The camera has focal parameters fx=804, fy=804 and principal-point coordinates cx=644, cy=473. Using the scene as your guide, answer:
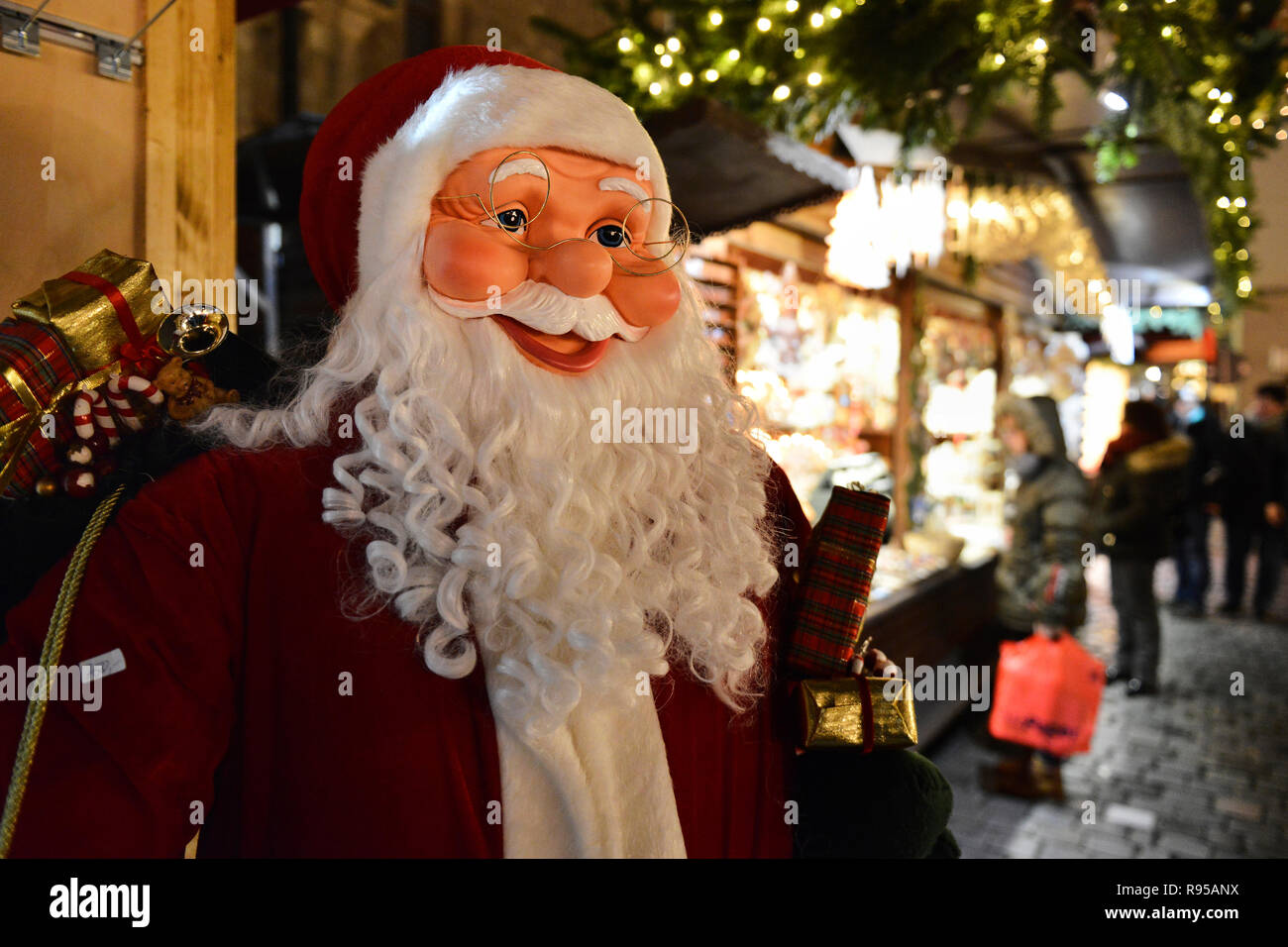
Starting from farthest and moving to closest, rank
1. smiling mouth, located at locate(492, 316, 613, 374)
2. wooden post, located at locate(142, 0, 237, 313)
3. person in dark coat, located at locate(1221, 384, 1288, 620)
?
person in dark coat, located at locate(1221, 384, 1288, 620)
wooden post, located at locate(142, 0, 237, 313)
smiling mouth, located at locate(492, 316, 613, 374)

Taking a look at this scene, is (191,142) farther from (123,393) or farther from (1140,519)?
(1140,519)

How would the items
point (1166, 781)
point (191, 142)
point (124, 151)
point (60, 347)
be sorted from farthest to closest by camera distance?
1. point (1166, 781)
2. point (191, 142)
3. point (124, 151)
4. point (60, 347)

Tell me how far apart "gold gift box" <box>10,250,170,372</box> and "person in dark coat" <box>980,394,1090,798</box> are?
14.1ft

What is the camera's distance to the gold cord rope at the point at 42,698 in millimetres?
959

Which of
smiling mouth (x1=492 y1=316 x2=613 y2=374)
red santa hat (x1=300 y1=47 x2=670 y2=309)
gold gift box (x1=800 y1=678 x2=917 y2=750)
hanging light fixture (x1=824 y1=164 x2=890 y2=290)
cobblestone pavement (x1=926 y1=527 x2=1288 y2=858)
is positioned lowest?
cobblestone pavement (x1=926 y1=527 x2=1288 y2=858)

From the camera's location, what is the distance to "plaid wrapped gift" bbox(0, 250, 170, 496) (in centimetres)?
104

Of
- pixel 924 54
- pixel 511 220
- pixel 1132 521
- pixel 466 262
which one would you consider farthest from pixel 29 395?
pixel 1132 521

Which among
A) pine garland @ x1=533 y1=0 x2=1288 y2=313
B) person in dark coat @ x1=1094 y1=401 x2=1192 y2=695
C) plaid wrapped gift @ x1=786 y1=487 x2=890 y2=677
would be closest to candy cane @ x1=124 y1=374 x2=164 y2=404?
plaid wrapped gift @ x1=786 y1=487 x2=890 y2=677

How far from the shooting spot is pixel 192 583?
106 cm

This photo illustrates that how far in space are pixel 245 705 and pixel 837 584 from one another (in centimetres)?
98

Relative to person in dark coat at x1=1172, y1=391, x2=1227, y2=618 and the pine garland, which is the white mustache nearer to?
the pine garland

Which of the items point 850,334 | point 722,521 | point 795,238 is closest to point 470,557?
point 722,521

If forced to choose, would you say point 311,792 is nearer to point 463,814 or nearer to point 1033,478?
point 463,814

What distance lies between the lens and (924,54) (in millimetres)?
2875
